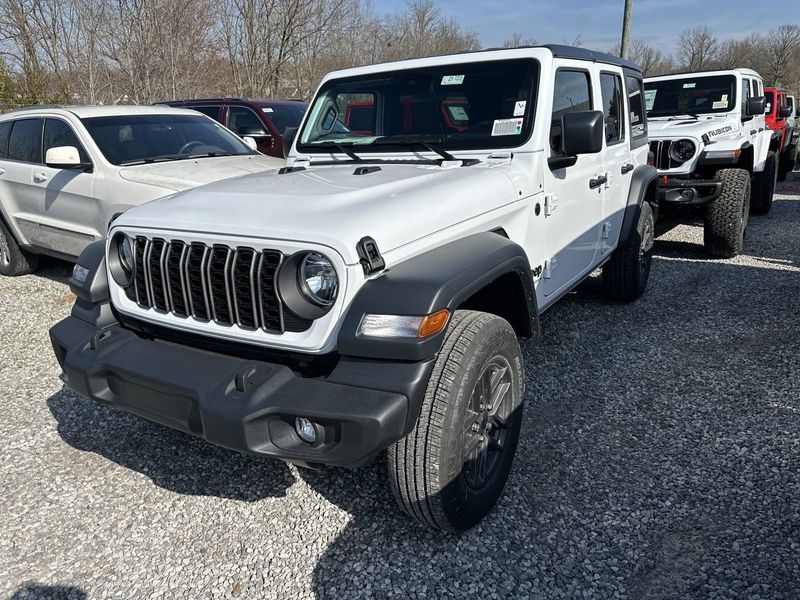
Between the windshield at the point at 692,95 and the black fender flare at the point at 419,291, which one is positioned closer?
the black fender flare at the point at 419,291

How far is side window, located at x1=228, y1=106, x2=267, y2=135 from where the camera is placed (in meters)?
8.35

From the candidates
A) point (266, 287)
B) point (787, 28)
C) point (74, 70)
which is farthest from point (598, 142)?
point (787, 28)

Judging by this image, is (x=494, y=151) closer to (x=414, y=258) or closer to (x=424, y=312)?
(x=414, y=258)

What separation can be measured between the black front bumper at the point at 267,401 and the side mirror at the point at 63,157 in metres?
3.57

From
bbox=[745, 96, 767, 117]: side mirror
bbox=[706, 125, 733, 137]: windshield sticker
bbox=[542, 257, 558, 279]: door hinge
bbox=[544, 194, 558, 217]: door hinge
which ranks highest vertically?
bbox=[745, 96, 767, 117]: side mirror

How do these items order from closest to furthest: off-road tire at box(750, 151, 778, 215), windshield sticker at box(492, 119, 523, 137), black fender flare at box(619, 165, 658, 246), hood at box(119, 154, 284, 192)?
windshield sticker at box(492, 119, 523, 137) < black fender flare at box(619, 165, 658, 246) < hood at box(119, 154, 284, 192) < off-road tire at box(750, 151, 778, 215)

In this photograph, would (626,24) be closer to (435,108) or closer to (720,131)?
(720,131)

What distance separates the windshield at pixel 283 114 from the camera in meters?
8.41

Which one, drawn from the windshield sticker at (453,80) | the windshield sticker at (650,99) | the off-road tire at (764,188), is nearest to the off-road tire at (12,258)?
the windshield sticker at (453,80)

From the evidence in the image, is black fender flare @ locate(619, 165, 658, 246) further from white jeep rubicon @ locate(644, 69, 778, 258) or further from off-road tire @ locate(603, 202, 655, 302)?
white jeep rubicon @ locate(644, 69, 778, 258)

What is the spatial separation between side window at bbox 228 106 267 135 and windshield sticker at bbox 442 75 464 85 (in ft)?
17.7

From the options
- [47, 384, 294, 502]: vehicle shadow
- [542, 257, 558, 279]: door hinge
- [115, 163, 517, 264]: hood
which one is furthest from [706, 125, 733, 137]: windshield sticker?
[47, 384, 294, 502]: vehicle shadow

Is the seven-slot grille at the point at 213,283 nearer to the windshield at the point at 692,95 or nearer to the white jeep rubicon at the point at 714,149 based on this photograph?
the white jeep rubicon at the point at 714,149

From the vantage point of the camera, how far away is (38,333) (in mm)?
5031
